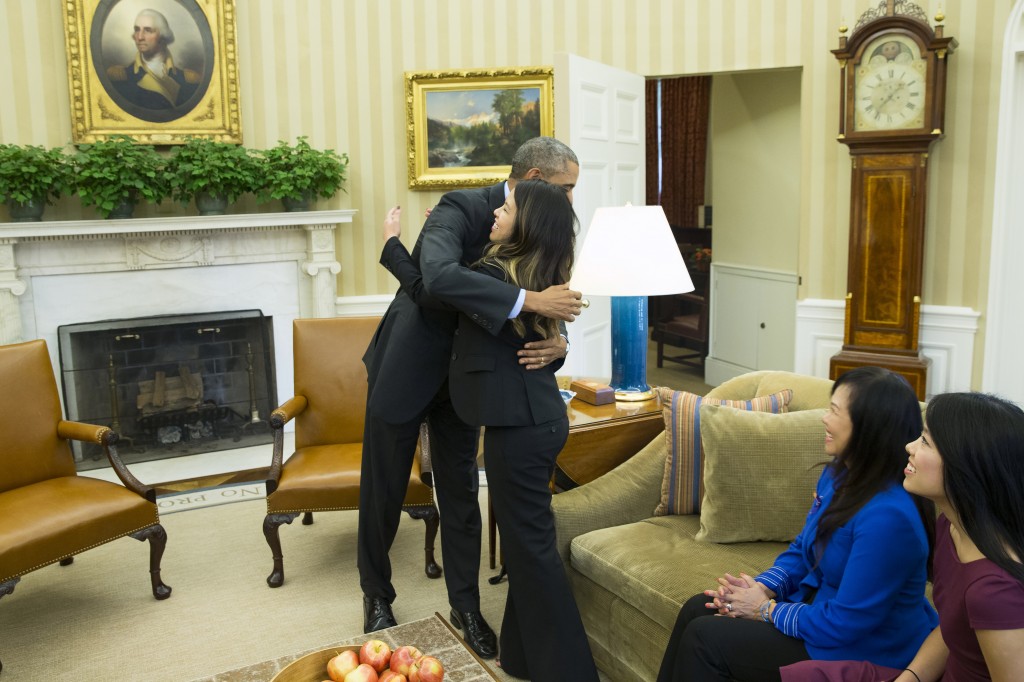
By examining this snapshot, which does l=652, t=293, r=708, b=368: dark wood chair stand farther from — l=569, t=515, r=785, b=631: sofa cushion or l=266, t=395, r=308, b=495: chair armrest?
l=569, t=515, r=785, b=631: sofa cushion

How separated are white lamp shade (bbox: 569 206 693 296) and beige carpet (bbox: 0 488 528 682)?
1.23 m

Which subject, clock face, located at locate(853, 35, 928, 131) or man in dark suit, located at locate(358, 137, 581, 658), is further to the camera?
clock face, located at locate(853, 35, 928, 131)

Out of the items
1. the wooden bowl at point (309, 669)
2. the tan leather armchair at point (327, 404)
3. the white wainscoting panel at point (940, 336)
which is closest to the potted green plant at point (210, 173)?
the tan leather armchair at point (327, 404)

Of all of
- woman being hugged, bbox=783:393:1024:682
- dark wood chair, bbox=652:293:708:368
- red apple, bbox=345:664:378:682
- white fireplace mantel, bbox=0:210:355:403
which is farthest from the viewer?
dark wood chair, bbox=652:293:708:368

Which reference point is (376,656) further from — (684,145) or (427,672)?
(684,145)

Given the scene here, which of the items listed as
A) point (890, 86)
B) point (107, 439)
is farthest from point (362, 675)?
point (890, 86)

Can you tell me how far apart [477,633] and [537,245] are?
134cm

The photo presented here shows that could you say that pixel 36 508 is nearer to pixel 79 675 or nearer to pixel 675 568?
pixel 79 675

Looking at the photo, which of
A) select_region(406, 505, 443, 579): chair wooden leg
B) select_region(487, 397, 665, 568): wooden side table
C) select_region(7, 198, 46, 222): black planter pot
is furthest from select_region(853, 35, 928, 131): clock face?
select_region(7, 198, 46, 222): black planter pot

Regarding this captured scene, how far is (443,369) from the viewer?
292cm

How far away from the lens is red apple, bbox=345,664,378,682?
72.9 inches

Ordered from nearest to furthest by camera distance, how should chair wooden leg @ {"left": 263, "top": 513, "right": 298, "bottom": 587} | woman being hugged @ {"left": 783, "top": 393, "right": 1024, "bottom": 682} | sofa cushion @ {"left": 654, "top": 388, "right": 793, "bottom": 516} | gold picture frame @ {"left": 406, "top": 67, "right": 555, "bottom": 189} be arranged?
1. woman being hugged @ {"left": 783, "top": 393, "right": 1024, "bottom": 682}
2. sofa cushion @ {"left": 654, "top": 388, "right": 793, "bottom": 516}
3. chair wooden leg @ {"left": 263, "top": 513, "right": 298, "bottom": 587}
4. gold picture frame @ {"left": 406, "top": 67, "right": 555, "bottom": 189}

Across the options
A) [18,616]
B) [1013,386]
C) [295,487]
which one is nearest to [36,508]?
[18,616]

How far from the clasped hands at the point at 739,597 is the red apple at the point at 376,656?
801mm
